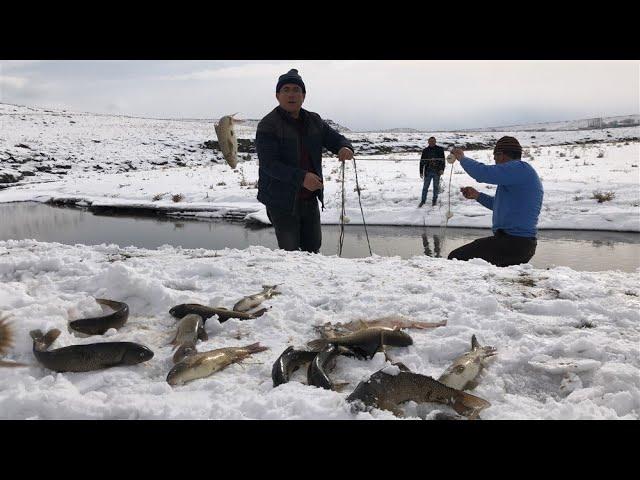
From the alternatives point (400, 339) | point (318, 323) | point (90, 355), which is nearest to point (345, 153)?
point (318, 323)

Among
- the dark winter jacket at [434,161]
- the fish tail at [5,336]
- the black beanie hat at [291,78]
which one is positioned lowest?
the fish tail at [5,336]

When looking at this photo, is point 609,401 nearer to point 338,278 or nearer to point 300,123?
point 338,278

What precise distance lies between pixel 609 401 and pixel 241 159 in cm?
3294

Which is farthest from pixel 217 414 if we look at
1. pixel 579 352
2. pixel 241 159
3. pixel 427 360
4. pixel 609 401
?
pixel 241 159

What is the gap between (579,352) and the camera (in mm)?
3383

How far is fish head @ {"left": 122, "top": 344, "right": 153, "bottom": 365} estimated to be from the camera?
3254 millimetres

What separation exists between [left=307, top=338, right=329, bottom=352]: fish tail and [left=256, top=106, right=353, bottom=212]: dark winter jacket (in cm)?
245

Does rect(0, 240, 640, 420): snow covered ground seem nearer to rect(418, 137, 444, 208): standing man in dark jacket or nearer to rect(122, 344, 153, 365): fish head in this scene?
rect(122, 344, 153, 365): fish head

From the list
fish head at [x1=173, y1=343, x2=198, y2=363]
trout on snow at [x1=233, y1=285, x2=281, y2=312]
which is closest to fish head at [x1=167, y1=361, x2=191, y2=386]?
fish head at [x1=173, y1=343, x2=198, y2=363]

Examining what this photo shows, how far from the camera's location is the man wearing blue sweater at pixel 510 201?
5.86 metres

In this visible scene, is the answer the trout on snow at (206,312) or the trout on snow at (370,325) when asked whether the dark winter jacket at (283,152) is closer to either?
the trout on snow at (206,312)

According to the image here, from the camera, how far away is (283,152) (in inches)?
229

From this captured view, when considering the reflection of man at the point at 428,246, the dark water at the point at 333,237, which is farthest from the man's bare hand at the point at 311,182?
the reflection of man at the point at 428,246

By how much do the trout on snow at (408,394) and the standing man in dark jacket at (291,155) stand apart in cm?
303
